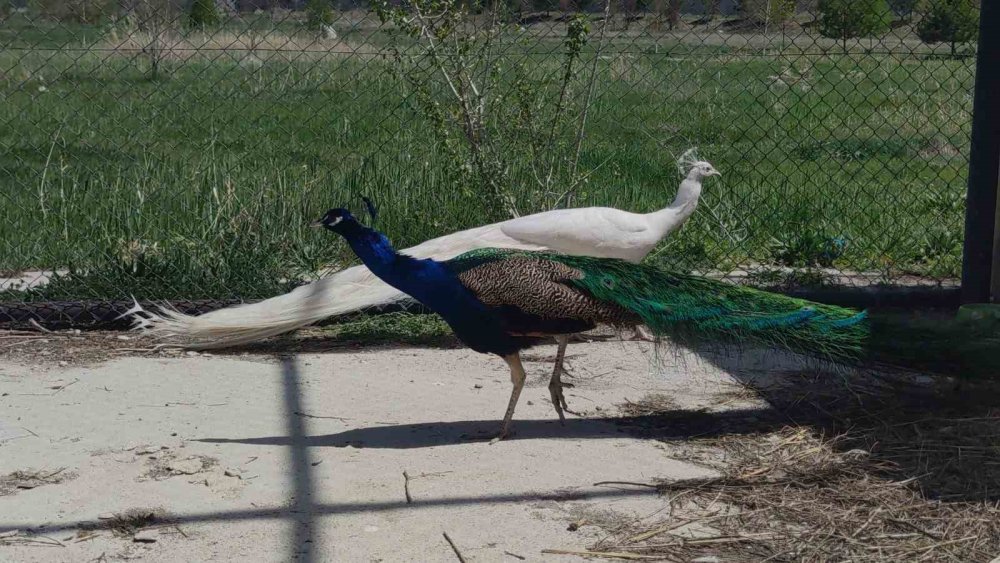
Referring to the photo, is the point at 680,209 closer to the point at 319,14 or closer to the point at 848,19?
the point at 848,19

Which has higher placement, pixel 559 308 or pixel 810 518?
pixel 559 308

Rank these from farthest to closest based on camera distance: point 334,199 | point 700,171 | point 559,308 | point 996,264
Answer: point 334,199 → point 700,171 → point 996,264 → point 559,308

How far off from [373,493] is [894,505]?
1.74 metres

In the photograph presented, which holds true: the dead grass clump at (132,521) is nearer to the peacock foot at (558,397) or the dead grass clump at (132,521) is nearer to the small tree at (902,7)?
the peacock foot at (558,397)

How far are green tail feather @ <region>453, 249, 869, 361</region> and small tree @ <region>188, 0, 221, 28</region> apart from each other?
3.04m

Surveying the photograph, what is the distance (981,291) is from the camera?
5766 mm

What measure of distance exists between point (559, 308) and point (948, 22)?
4.08 metres

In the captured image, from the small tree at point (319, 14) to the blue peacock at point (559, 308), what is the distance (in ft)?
A: 8.15

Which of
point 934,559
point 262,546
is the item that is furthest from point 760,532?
point 262,546

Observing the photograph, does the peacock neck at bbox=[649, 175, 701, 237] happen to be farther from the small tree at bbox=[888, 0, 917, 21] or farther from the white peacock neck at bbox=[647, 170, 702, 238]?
the small tree at bbox=[888, 0, 917, 21]

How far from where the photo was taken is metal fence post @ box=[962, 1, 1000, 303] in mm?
5637

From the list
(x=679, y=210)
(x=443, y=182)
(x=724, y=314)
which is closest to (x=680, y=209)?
(x=679, y=210)

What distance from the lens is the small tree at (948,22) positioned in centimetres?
685

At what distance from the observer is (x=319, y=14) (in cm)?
659
